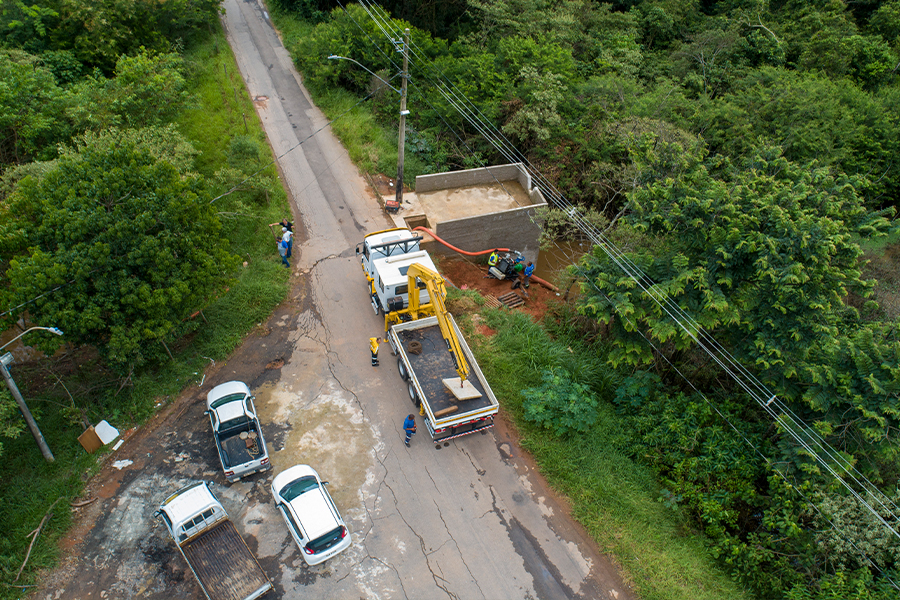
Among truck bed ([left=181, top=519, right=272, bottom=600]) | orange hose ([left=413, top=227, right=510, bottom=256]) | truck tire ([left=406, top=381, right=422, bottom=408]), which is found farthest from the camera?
orange hose ([left=413, top=227, right=510, bottom=256])

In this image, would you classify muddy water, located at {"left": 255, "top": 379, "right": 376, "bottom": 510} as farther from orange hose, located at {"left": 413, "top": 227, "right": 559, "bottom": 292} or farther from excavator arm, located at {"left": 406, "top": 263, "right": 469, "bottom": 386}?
orange hose, located at {"left": 413, "top": 227, "right": 559, "bottom": 292}

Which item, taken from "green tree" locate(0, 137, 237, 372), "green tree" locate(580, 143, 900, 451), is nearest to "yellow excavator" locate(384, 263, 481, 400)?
"green tree" locate(580, 143, 900, 451)

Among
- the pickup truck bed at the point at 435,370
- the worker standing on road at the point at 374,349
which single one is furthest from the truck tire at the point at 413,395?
the worker standing on road at the point at 374,349

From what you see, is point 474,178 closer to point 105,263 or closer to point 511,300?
point 511,300

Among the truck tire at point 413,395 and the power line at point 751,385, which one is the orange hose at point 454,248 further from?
the truck tire at point 413,395

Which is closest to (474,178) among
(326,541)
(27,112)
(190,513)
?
(27,112)

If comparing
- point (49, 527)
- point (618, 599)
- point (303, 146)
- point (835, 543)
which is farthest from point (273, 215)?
point (835, 543)
